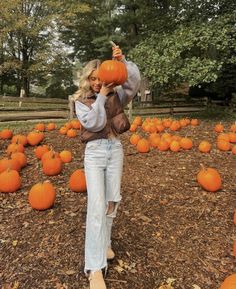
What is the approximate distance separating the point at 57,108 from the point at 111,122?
15007mm

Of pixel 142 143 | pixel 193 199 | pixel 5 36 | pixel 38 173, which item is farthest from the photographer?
pixel 5 36

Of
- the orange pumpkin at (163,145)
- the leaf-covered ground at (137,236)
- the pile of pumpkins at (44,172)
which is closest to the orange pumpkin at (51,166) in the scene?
the pile of pumpkins at (44,172)

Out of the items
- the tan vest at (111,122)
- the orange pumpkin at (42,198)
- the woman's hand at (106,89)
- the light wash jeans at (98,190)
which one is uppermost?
the woman's hand at (106,89)

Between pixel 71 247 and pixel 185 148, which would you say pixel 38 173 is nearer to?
pixel 71 247

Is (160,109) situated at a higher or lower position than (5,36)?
lower

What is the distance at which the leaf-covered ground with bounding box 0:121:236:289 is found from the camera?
3781 mm

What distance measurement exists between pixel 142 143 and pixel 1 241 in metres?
4.57

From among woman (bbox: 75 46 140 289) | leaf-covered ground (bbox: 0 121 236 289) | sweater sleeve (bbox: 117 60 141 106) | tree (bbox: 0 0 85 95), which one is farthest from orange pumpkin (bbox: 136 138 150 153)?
tree (bbox: 0 0 85 95)

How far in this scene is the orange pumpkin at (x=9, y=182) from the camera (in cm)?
577

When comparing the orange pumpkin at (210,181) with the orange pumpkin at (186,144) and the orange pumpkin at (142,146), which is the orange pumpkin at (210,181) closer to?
the orange pumpkin at (142,146)

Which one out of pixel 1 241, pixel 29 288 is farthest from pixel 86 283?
pixel 1 241

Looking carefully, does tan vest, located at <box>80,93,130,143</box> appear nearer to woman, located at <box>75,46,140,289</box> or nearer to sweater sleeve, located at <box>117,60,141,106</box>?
woman, located at <box>75,46,140,289</box>

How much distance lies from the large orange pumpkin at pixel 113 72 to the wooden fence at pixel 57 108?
11884mm

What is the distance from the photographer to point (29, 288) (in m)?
3.59
